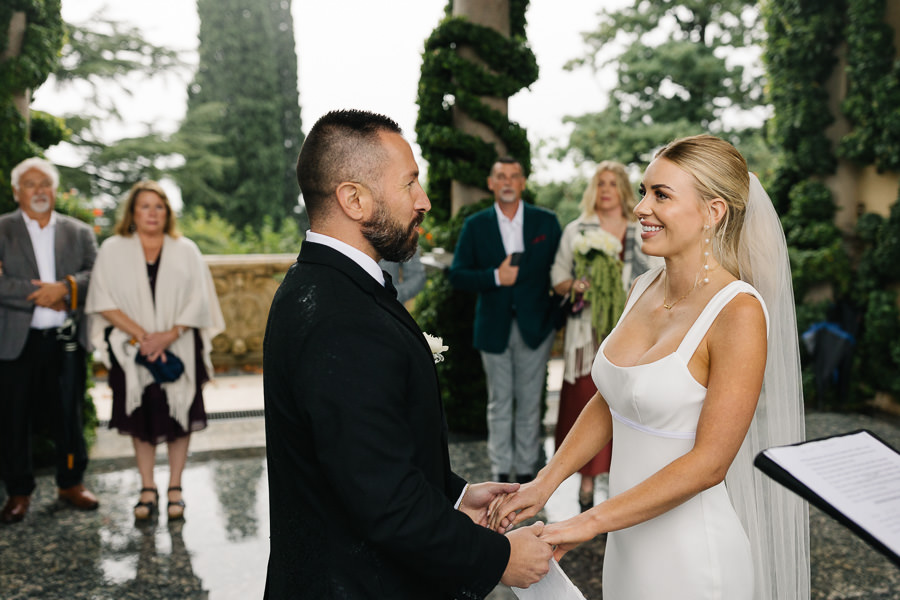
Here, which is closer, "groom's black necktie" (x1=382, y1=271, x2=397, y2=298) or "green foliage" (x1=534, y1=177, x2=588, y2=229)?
"groom's black necktie" (x1=382, y1=271, x2=397, y2=298)

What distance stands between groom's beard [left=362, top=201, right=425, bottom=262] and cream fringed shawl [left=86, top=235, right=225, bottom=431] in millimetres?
3259

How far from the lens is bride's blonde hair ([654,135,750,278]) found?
2.06m

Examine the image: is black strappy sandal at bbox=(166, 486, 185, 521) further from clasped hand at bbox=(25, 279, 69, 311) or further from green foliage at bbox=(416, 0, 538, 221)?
green foliage at bbox=(416, 0, 538, 221)

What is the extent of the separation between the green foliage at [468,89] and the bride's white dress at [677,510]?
420 cm

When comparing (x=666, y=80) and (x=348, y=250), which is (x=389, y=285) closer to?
(x=348, y=250)

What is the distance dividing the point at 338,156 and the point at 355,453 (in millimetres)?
643

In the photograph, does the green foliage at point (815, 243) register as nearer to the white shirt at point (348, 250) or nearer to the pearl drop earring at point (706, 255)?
the pearl drop earring at point (706, 255)

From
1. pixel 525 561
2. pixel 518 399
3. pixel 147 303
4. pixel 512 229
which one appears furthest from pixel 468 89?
pixel 525 561

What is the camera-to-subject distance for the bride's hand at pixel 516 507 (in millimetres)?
2102

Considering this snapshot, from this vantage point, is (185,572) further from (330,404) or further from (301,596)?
(330,404)

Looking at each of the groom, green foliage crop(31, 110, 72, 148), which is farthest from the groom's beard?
green foliage crop(31, 110, 72, 148)

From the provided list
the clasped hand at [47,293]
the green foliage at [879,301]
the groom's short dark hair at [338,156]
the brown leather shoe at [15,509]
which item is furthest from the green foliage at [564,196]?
the groom's short dark hair at [338,156]

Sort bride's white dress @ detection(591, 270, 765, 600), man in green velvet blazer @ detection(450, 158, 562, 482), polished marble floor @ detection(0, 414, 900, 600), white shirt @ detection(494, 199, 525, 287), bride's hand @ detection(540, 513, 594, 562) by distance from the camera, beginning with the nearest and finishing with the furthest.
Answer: bride's hand @ detection(540, 513, 594, 562), bride's white dress @ detection(591, 270, 765, 600), polished marble floor @ detection(0, 414, 900, 600), man in green velvet blazer @ detection(450, 158, 562, 482), white shirt @ detection(494, 199, 525, 287)

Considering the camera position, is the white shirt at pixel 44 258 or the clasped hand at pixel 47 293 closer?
the clasped hand at pixel 47 293
